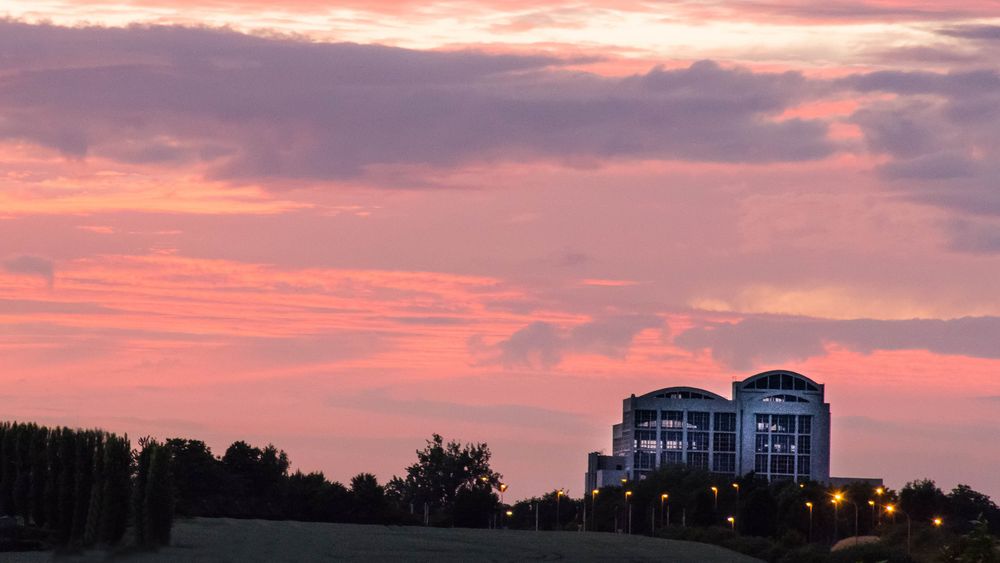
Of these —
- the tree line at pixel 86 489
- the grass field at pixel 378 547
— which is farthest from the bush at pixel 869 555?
the tree line at pixel 86 489

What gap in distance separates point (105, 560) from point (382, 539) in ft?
182

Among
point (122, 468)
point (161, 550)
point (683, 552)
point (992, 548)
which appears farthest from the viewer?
point (683, 552)

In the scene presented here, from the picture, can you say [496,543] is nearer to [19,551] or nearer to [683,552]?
[683,552]

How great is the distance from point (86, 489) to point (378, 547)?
26884 mm

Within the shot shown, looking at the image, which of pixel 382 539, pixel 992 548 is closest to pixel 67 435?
pixel 382 539

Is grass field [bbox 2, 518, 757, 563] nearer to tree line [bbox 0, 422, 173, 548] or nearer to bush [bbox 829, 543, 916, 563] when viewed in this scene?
tree line [bbox 0, 422, 173, 548]

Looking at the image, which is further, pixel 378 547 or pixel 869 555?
pixel 378 547

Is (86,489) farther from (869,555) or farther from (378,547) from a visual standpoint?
(869,555)

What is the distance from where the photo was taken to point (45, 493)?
14688 cm

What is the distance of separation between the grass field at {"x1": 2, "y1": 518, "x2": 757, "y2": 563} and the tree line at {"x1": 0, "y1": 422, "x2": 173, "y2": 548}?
174 inches

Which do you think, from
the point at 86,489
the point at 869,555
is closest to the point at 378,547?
the point at 86,489

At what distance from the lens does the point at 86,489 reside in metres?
141

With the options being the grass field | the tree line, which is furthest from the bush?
the tree line

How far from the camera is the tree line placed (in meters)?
131
